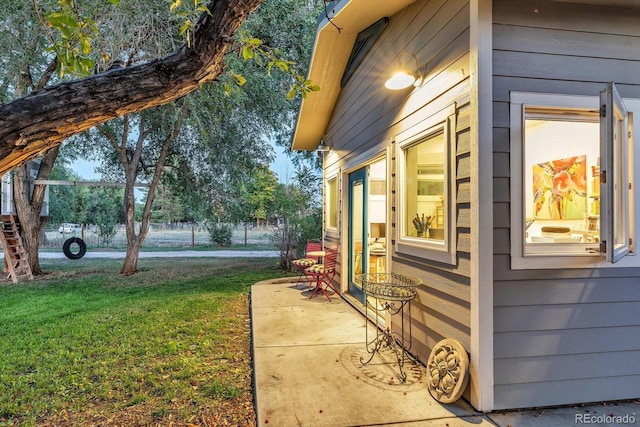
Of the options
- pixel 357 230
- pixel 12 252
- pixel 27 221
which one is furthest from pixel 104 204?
pixel 357 230

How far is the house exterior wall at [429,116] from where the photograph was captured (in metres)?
2.46

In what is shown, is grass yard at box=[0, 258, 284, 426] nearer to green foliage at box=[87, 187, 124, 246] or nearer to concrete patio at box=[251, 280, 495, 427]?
concrete patio at box=[251, 280, 495, 427]

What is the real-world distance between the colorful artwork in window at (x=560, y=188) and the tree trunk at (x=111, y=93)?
2.90 m

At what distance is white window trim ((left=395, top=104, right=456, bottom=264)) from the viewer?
2609 mm

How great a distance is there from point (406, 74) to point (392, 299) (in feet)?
6.39

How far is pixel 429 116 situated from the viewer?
294cm

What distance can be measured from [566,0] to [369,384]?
307cm

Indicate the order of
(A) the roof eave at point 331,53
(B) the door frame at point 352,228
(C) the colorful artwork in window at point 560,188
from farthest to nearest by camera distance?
(B) the door frame at point 352,228 → (A) the roof eave at point 331,53 → (C) the colorful artwork in window at point 560,188

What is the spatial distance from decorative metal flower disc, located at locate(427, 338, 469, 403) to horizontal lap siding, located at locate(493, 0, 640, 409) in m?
0.23

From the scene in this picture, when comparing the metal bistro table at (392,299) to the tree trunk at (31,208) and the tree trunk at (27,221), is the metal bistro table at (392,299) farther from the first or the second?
the tree trunk at (27,221)

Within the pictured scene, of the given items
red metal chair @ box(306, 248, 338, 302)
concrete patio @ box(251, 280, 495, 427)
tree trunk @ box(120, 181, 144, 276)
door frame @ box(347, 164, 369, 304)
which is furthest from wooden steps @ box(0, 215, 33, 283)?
door frame @ box(347, 164, 369, 304)

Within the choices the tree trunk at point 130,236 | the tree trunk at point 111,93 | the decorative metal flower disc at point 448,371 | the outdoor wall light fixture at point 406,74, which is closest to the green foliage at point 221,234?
the tree trunk at point 130,236

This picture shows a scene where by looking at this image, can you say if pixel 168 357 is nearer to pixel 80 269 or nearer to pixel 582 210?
pixel 582 210

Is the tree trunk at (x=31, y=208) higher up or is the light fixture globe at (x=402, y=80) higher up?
the light fixture globe at (x=402, y=80)
